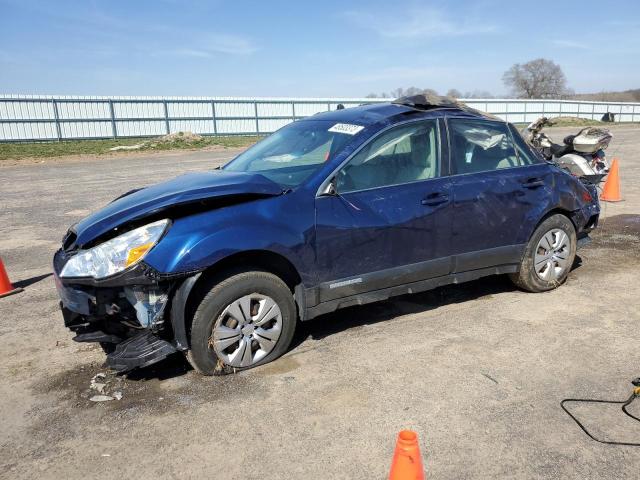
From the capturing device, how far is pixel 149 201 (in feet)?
12.2

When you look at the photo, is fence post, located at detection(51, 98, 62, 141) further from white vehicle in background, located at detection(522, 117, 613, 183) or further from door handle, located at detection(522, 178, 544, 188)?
door handle, located at detection(522, 178, 544, 188)

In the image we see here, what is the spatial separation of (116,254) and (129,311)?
1.25ft

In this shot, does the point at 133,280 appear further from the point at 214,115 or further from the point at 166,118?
the point at 214,115

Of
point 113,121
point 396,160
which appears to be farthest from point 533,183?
point 113,121

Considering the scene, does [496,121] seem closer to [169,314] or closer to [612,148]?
[169,314]

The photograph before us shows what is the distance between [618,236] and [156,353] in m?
6.81

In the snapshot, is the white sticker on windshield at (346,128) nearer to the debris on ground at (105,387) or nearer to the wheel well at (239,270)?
the wheel well at (239,270)

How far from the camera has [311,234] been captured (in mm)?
3818

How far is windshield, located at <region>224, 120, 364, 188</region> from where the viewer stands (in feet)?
13.8

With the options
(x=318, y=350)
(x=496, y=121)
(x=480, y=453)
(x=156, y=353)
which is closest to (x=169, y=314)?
(x=156, y=353)

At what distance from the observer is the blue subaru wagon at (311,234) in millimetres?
3455

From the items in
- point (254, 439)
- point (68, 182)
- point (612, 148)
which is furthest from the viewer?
point (612, 148)

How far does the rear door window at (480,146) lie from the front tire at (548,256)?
0.70 metres

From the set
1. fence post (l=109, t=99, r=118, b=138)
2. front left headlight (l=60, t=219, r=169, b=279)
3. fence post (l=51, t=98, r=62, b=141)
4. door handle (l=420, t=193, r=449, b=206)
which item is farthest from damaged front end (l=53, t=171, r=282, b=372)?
fence post (l=109, t=99, r=118, b=138)
